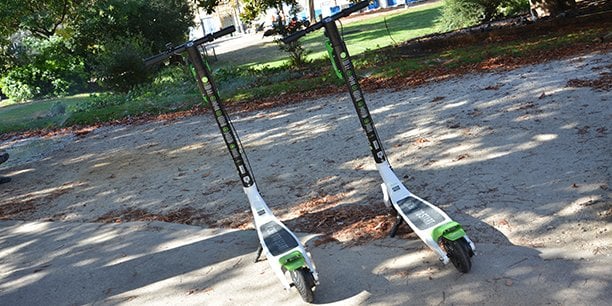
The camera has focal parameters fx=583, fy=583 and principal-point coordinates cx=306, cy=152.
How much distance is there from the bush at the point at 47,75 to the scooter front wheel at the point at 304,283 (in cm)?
2211

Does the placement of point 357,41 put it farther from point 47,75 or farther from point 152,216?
point 152,216

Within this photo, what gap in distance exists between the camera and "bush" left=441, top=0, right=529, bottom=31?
703 inches

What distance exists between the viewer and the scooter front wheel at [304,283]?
3.63 metres

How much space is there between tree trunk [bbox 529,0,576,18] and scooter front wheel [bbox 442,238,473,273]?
42.8 ft

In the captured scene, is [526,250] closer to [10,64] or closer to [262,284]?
[262,284]

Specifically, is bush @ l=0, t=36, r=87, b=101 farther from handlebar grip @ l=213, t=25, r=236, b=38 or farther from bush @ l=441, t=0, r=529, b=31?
handlebar grip @ l=213, t=25, r=236, b=38

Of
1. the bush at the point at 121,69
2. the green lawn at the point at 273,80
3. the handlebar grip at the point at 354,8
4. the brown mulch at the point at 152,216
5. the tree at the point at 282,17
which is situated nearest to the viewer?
the handlebar grip at the point at 354,8

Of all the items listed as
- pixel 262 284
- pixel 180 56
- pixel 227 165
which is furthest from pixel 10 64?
pixel 262 284

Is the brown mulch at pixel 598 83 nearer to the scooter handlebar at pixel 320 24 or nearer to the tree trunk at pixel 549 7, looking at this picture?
the scooter handlebar at pixel 320 24

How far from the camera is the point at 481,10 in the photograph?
58.7ft

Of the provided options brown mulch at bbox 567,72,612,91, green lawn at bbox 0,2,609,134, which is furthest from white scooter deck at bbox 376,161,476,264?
green lawn at bbox 0,2,609,134

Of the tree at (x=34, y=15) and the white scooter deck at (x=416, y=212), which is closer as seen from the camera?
the white scooter deck at (x=416, y=212)

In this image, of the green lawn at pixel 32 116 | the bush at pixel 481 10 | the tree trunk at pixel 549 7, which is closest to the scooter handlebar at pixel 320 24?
the green lawn at pixel 32 116

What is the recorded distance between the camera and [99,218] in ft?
21.1
